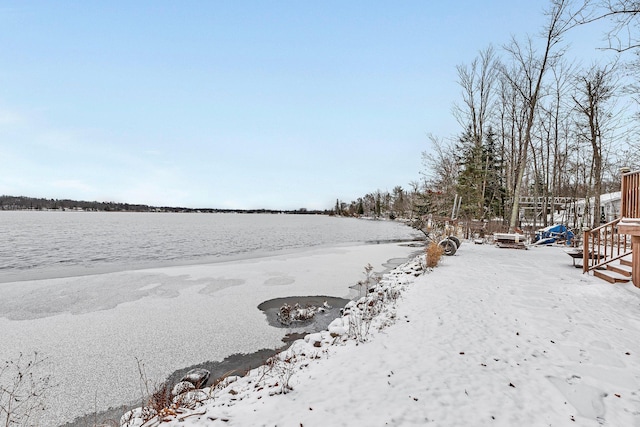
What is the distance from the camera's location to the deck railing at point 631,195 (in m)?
6.09

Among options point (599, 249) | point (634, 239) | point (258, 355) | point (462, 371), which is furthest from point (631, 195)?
point (258, 355)

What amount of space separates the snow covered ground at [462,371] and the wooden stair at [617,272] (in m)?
0.57

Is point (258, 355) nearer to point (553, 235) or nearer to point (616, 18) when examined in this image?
point (616, 18)

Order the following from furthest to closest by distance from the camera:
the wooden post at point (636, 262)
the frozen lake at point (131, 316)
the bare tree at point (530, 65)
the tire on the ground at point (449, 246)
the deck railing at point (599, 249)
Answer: the bare tree at point (530, 65) → the tire on the ground at point (449, 246) → the deck railing at point (599, 249) → the wooden post at point (636, 262) → the frozen lake at point (131, 316)

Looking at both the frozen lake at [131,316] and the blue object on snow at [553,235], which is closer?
the frozen lake at [131,316]

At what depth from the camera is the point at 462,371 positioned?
10.7 ft

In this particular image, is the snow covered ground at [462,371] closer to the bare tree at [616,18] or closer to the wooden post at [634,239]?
the wooden post at [634,239]

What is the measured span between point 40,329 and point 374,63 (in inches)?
659

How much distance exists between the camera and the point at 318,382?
3252 mm

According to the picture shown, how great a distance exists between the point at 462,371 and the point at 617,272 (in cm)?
661

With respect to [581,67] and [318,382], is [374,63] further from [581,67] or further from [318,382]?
[318,382]

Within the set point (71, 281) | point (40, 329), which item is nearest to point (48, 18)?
point (71, 281)

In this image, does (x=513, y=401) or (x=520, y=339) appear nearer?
(x=513, y=401)

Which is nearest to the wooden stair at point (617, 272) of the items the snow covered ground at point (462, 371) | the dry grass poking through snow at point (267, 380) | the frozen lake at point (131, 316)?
the snow covered ground at point (462, 371)
